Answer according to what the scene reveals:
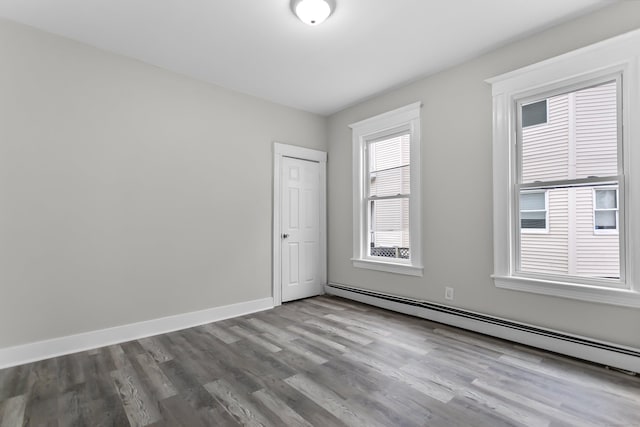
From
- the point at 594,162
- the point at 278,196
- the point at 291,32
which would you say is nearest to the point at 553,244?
the point at 594,162

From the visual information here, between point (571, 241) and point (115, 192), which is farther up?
point (115, 192)

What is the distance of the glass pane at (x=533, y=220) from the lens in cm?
282

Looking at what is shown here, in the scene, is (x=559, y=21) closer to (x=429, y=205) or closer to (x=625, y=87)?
(x=625, y=87)

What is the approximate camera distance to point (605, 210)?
250 centimetres

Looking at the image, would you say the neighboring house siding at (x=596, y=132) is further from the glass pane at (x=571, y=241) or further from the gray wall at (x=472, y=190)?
the gray wall at (x=472, y=190)

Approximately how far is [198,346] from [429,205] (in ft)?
9.35

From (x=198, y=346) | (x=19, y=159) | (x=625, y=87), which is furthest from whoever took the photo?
(x=198, y=346)

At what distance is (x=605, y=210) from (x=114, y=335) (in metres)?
4.46

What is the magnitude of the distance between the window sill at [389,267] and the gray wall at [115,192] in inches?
53.1

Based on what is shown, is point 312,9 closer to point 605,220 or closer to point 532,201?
point 532,201

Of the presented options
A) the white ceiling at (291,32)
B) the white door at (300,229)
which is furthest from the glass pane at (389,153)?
the white door at (300,229)

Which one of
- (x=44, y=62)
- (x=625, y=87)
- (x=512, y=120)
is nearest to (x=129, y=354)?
(x=44, y=62)

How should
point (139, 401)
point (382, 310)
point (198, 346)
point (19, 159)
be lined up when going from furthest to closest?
point (382, 310), point (198, 346), point (19, 159), point (139, 401)

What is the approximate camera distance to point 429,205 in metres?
3.61
